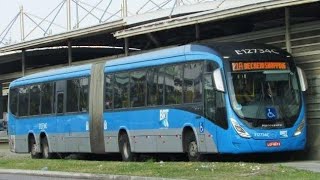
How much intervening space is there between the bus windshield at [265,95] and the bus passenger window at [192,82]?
965mm

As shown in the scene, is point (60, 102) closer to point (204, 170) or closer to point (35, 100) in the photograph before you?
point (35, 100)

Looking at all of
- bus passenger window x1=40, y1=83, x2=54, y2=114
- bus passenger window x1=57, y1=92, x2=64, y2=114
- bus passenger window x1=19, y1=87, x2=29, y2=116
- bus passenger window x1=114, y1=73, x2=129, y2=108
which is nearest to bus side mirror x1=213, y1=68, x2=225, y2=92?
bus passenger window x1=114, y1=73, x2=129, y2=108

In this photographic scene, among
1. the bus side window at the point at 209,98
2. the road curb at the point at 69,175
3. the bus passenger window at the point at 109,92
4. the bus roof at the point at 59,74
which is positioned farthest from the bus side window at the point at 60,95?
the bus side window at the point at 209,98

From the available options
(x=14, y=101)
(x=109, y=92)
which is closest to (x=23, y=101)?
(x=14, y=101)

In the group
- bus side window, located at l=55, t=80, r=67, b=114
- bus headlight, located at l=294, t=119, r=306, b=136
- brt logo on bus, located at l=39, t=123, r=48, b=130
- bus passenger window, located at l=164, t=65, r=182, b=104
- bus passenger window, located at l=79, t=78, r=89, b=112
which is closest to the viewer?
bus headlight, located at l=294, t=119, r=306, b=136

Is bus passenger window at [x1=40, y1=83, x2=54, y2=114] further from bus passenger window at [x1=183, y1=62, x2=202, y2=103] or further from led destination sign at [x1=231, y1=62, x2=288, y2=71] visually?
led destination sign at [x1=231, y1=62, x2=288, y2=71]

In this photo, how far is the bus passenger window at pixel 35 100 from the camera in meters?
27.3

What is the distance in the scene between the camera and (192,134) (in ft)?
64.2

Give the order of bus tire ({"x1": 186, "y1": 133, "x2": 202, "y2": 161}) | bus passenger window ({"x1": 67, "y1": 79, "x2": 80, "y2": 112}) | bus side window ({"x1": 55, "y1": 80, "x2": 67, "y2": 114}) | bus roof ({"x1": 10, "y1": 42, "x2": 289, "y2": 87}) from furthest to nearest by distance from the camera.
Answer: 1. bus side window ({"x1": 55, "y1": 80, "x2": 67, "y2": 114})
2. bus passenger window ({"x1": 67, "y1": 79, "x2": 80, "y2": 112})
3. bus tire ({"x1": 186, "y1": 133, "x2": 202, "y2": 161})
4. bus roof ({"x1": 10, "y1": 42, "x2": 289, "y2": 87})

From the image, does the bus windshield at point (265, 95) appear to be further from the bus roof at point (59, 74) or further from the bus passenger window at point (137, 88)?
the bus roof at point (59, 74)

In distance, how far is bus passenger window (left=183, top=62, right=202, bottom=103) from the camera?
19094 millimetres

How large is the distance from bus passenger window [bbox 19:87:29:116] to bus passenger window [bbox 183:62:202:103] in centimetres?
1029

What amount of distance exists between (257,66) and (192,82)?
178cm

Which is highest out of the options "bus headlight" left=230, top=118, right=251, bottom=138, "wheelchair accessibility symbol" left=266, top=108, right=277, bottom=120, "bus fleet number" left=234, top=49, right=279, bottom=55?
"bus fleet number" left=234, top=49, right=279, bottom=55
